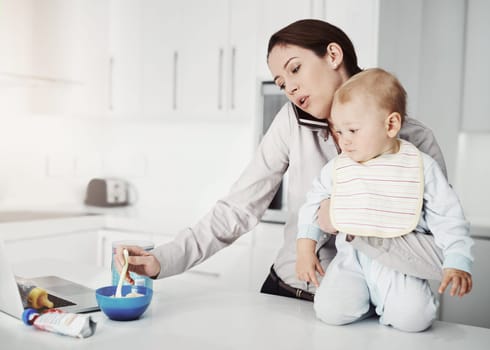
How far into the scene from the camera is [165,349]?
939mm

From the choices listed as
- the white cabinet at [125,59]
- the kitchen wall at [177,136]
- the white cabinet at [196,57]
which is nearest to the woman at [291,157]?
the kitchen wall at [177,136]

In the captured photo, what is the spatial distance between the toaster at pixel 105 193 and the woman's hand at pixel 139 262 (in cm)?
227

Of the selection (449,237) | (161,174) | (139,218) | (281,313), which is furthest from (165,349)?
(161,174)

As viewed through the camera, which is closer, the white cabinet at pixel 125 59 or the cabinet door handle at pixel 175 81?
the cabinet door handle at pixel 175 81

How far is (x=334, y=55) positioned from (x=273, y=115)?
1.34m

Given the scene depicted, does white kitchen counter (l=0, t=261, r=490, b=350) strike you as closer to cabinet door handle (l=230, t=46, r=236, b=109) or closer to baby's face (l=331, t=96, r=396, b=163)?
baby's face (l=331, t=96, r=396, b=163)

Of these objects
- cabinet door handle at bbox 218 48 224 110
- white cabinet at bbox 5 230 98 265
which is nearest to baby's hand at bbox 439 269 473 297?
white cabinet at bbox 5 230 98 265

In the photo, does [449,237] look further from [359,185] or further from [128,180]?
[128,180]

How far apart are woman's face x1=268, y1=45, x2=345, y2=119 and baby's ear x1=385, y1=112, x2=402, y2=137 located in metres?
0.29

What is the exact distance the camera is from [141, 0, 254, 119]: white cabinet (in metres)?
2.94

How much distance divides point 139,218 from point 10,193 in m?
0.78

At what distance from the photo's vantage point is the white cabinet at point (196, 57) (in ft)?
9.66

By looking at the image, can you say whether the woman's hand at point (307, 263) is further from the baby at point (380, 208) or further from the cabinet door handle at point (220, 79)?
the cabinet door handle at point (220, 79)

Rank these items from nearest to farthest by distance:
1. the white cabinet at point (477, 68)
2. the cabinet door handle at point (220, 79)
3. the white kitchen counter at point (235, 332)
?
the white kitchen counter at point (235, 332)
the white cabinet at point (477, 68)
the cabinet door handle at point (220, 79)
